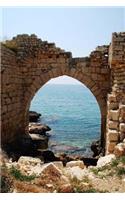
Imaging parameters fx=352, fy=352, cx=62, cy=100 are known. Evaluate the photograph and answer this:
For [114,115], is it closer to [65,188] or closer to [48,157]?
[65,188]

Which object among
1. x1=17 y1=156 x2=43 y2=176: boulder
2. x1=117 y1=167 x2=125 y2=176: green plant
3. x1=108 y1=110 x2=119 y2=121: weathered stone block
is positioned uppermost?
x1=108 y1=110 x2=119 y2=121: weathered stone block

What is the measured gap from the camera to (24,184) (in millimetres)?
6191

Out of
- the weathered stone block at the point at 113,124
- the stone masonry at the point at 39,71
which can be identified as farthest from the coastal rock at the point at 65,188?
the stone masonry at the point at 39,71

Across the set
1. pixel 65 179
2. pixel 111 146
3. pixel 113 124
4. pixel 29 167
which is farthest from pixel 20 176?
pixel 113 124

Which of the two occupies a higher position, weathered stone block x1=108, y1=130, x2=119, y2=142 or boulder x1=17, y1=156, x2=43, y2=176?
weathered stone block x1=108, y1=130, x2=119, y2=142

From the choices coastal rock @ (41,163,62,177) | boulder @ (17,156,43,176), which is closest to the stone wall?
boulder @ (17,156,43,176)

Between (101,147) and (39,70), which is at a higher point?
(39,70)

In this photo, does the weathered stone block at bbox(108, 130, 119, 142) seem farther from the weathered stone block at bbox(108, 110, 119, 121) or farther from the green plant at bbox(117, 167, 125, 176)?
the green plant at bbox(117, 167, 125, 176)

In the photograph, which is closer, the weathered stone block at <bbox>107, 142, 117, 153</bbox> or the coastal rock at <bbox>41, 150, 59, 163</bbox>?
the weathered stone block at <bbox>107, 142, 117, 153</bbox>

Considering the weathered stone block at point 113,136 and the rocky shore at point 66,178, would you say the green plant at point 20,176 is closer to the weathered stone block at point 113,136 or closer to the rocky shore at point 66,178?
the rocky shore at point 66,178

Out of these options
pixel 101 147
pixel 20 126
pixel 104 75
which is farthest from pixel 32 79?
pixel 101 147

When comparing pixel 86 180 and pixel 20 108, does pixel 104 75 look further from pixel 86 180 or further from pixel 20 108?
pixel 86 180

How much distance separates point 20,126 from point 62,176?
686cm

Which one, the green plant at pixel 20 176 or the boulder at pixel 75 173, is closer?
the green plant at pixel 20 176
